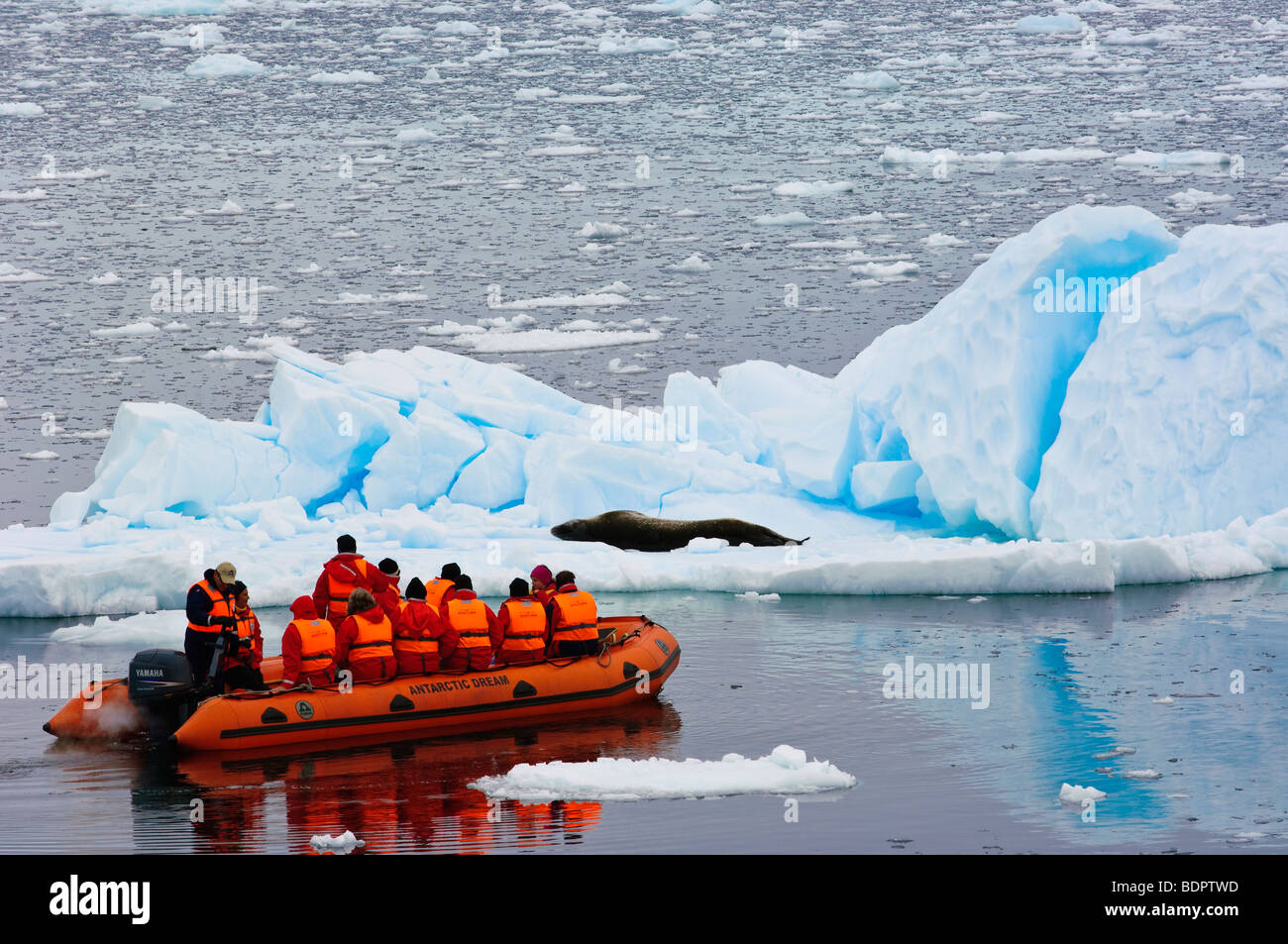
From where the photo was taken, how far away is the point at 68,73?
4344cm

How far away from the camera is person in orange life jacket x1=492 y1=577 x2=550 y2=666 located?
Answer: 1166 cm

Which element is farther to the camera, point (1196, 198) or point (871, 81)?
point (871, 81)

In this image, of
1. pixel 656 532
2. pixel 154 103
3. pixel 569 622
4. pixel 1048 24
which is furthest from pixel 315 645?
pixel 1048 24

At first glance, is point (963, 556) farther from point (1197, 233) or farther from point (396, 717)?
point (396, 717)

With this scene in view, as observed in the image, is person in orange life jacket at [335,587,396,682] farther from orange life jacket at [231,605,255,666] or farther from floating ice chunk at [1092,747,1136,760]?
floating ice chunk at [1092,747,1136,760]

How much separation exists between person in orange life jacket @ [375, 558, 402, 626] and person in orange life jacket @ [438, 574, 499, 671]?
34 cm

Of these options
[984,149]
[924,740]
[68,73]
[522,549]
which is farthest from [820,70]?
[924,740]

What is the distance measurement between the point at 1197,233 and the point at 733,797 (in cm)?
915

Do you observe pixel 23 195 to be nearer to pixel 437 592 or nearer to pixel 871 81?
pixel 871 81

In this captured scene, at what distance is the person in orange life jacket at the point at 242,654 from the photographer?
10992 mm

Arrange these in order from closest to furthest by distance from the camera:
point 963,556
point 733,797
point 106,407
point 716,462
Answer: point 733,797
point 963,556
point 716,462
point 106,407

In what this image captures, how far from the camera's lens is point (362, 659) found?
36.8 feet

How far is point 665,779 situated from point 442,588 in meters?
2.65
